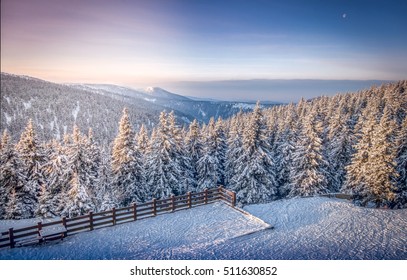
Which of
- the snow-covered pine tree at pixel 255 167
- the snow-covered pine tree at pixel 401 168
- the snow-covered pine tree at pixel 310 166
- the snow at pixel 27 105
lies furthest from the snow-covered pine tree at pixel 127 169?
the snow at pixel 27 105

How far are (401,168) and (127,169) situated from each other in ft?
68.9

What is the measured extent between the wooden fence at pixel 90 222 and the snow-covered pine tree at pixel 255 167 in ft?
28.8

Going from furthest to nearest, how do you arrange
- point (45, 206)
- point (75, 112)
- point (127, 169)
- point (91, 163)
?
point (75, 112) < point (127, 169) < point (91, 163) < point (45, 206)

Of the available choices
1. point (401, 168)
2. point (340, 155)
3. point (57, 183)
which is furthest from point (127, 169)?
point (340, 155)

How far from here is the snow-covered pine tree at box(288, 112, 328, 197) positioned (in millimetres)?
21594

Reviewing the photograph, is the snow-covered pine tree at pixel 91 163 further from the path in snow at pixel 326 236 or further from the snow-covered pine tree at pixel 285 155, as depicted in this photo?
the snow-covered pine tree at pixel 285 155

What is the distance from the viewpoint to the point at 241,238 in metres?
9.26

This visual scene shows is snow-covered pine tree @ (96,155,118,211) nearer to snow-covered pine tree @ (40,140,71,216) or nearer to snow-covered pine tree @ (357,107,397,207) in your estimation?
snow-covered pine tree @ (40,140,71,216)

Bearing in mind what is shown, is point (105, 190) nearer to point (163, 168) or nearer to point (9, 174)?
point (163, 168)

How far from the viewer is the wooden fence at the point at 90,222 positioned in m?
9.13

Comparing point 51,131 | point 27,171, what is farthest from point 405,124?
point 51,131

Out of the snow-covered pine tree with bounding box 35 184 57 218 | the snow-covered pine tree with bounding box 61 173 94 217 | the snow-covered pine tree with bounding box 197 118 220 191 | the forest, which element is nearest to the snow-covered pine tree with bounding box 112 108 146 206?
the forest

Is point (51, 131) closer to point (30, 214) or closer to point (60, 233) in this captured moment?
point (30, 214)

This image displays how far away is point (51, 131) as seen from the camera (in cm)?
11944
